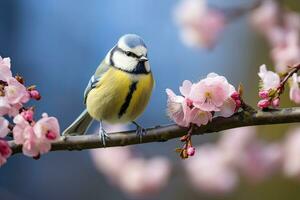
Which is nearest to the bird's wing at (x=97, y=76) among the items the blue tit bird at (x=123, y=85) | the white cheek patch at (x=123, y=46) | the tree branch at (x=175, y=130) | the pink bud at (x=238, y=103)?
the blue tit bird at (x=123, y=85)

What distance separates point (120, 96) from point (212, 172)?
913mm

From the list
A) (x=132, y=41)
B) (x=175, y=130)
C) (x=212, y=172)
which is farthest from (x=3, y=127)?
(x=212, y=172)

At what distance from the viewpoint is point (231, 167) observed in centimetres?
231

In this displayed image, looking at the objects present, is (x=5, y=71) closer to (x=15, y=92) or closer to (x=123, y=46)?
(x=15, y=92)

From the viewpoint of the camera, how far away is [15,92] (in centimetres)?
105

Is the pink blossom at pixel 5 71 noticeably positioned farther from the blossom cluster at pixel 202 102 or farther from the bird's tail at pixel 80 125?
the bird's tail at pixel 80 125

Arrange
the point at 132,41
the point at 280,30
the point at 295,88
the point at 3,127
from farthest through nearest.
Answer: the point at 280,30 < the point at 132,41 < the point at 295,88 < the point at 3,127

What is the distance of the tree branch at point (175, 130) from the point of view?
1.07 m

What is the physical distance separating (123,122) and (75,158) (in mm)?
3880

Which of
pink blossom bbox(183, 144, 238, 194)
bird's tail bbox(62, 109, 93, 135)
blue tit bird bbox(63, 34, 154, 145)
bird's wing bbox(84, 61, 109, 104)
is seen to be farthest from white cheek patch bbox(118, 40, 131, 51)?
pink blossom bbox(183, 144, 238, 194)

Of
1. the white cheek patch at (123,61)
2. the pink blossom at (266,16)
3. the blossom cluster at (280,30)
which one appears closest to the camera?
the white cheek patch at (123,61)

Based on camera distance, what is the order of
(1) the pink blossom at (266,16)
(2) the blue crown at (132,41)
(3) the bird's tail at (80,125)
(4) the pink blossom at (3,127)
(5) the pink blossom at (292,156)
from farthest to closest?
(1) the pink blossom at (266,16), (5) the pink blossom at (292,156), (3) the bird's tail at (80,125), (2) the blue crown at (132,41), (4) the pink blossom at (3,127)

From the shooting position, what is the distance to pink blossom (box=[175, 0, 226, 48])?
2.34 m

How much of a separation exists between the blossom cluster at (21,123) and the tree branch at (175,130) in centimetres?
3
